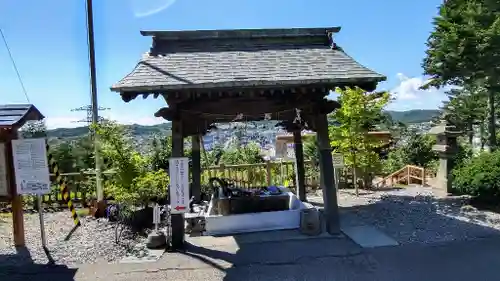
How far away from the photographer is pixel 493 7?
403 inches

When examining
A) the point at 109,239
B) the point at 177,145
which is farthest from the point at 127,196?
the point at 177,145

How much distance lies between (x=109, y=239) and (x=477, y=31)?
10.9 metres

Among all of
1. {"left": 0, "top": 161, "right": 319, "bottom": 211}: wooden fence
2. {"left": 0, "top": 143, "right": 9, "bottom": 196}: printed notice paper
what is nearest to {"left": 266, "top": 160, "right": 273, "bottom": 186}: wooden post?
{"left": 0, "top": 161, "right": 319, "bottom": 211}: wooden fence

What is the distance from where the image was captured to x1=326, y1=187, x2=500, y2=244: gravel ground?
6.86 m

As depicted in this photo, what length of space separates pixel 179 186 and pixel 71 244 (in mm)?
2542

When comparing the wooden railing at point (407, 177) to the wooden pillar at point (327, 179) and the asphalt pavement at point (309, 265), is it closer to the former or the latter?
the wooden pillar at point (327, 179)

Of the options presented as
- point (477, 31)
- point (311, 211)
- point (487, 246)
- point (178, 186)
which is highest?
point (477, 31)

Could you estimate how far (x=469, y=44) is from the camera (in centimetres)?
1098

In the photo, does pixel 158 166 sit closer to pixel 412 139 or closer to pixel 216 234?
pixel 216 234

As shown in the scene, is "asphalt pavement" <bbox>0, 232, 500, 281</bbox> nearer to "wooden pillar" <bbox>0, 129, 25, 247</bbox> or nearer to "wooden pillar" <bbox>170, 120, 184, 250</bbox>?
"wooden pillar" <bbox>170, 120, 184, 250</bbox>

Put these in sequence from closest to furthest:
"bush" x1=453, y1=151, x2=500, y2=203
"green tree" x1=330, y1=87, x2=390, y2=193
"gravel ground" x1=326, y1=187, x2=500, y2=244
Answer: "gravel ground" x1=326, y1=187, x2=500, y2=244
"bush" x1=453, y1=151, x2=500, y2=203
"green tree" x1=330, y1=87, x2=390, y2=193

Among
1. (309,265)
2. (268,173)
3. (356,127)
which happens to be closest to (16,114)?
(309,265)

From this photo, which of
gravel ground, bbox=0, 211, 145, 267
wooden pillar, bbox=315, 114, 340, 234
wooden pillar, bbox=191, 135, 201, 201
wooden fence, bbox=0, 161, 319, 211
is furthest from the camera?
wooden fence, bbox=0, 161, 319, 211

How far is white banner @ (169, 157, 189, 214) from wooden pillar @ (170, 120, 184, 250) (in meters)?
0.27
